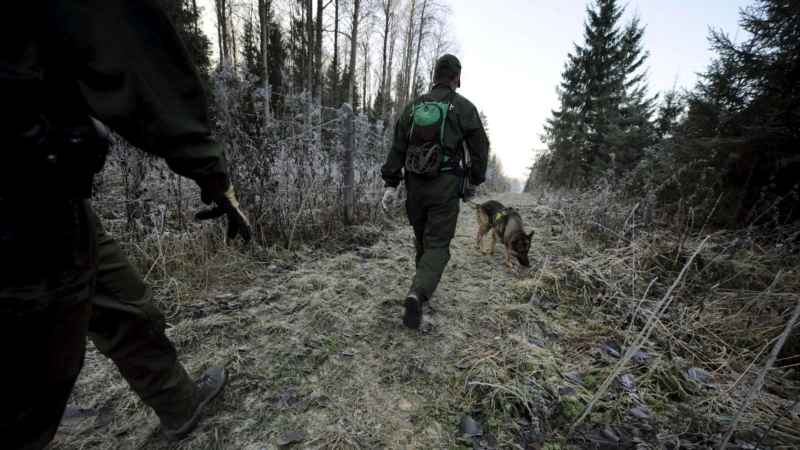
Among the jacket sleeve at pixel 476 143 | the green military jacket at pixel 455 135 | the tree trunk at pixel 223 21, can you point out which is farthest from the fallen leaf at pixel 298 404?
the tree trunk at pixel 223 21

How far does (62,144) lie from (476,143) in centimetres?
256

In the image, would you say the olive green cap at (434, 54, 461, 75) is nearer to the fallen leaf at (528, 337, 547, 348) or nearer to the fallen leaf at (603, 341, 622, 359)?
the fallen leaf at (528, 337, 547, 348)

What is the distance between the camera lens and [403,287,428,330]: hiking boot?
2.32 m

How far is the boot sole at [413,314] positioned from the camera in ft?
7.62

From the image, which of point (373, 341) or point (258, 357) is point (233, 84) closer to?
point (258, 357)

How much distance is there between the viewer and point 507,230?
423 centimetres

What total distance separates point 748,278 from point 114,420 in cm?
544

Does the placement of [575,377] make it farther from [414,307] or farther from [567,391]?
[414,307]

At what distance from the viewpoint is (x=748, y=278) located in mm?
2922

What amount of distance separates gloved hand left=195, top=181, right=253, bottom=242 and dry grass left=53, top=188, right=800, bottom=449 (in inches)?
44.1

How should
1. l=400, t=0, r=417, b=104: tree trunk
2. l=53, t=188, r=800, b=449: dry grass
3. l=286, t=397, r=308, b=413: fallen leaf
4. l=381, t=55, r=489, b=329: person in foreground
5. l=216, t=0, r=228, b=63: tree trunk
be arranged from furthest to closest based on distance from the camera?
l=400, t=0, r=417, b=104: tree trunk → l=216, t=0, r=228, b=63: tree trunk → l=381, t=55, r=489, b=329: person in foreground → l=286, t=397, r=308, b=413: fallen leaf → l=53, t=188, r=800, b=449: dry grass

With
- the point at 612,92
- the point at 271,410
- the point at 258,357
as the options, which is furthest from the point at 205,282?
the point at 612,92

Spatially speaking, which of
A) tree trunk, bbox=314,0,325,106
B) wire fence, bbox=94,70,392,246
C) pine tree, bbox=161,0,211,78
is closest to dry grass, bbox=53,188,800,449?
wire fence, bbox=94,70,392,246

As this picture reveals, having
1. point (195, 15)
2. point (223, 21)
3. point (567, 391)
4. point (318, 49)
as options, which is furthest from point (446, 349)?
point (223, 21)
